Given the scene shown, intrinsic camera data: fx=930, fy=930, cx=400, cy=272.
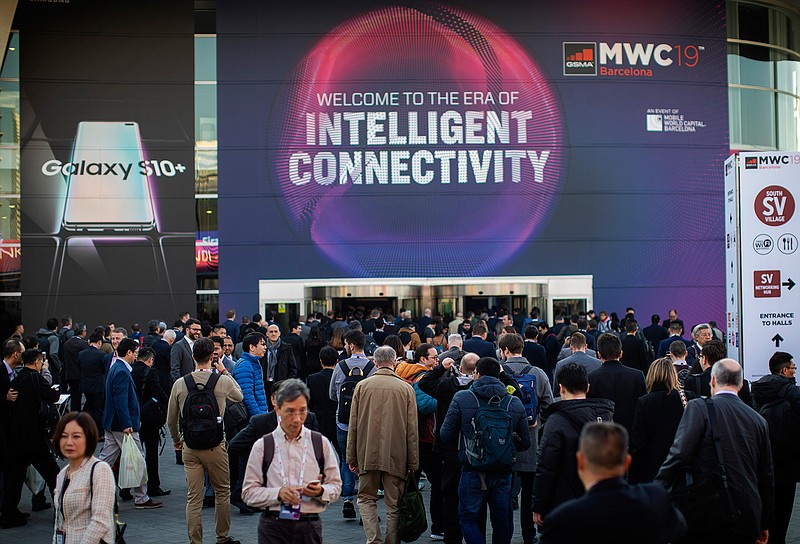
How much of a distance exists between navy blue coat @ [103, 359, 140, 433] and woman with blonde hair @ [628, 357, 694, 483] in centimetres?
539

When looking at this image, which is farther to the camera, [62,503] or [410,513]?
[410,513]

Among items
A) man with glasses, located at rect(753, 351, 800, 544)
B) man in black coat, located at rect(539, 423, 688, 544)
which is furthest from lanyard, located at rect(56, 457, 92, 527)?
man with glasses, located at rect(753, 351, 800, 544)

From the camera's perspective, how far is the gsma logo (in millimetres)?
25625

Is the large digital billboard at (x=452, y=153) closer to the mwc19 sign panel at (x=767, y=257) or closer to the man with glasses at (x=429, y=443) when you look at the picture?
the mwc19 sign panel at (x=767, y=257)

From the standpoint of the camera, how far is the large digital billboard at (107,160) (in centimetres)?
2503

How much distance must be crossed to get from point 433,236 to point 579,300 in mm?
4388

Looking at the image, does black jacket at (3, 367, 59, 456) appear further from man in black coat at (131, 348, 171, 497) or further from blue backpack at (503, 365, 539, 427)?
blue backpack at (503, 365, 539, 427)

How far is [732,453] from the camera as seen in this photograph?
19.0 feet

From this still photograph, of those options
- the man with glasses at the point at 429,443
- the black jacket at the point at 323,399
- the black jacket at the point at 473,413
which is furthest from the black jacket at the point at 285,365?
the black jacket at the point at 473,413

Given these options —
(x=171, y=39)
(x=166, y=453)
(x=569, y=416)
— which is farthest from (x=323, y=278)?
(x=569, y=416)

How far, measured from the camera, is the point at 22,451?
370 inches

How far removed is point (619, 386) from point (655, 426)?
916mm

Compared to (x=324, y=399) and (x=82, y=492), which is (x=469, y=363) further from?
(x=82, y=492)

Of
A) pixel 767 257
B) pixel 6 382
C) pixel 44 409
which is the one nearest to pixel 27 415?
pixel 6 382
